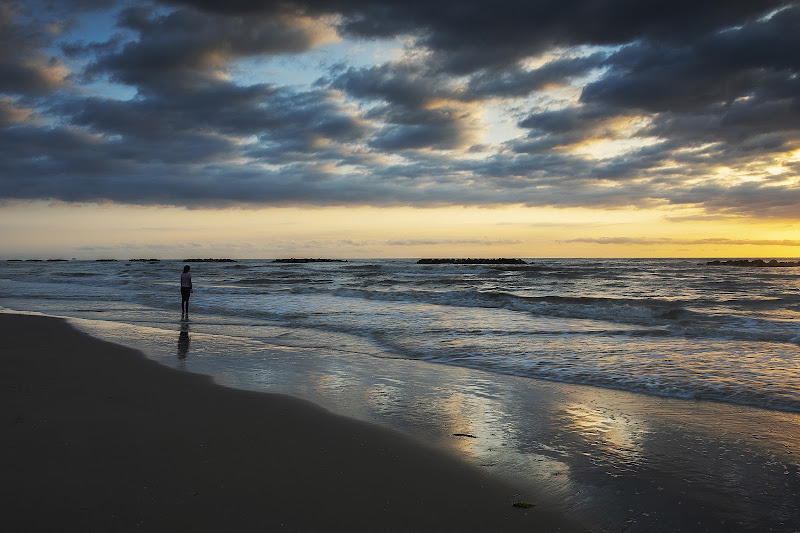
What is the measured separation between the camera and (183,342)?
1218 cm

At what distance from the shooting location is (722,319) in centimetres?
1744

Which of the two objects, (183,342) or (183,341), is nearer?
(183,342)

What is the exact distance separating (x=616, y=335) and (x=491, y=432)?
9.48 m

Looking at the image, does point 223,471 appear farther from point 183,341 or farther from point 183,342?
point 183,341

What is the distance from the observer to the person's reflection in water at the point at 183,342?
1043cm

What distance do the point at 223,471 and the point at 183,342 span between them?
8825 millimetres

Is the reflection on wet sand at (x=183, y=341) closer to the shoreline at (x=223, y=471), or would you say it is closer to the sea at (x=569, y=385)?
the sea at (x=569, y=385)

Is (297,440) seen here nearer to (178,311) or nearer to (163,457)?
(163,457)

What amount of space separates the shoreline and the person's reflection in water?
3.49m

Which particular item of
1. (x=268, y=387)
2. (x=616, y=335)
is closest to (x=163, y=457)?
(x=268, y=387)

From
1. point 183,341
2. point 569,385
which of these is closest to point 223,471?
point 569,385

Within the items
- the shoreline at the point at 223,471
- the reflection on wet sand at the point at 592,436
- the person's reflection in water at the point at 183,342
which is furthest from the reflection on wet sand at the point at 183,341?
the shoreline at the point at 223,471

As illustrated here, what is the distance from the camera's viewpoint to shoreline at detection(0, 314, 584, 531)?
137 inches

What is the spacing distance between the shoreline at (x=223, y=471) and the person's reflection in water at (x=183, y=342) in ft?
11.4
